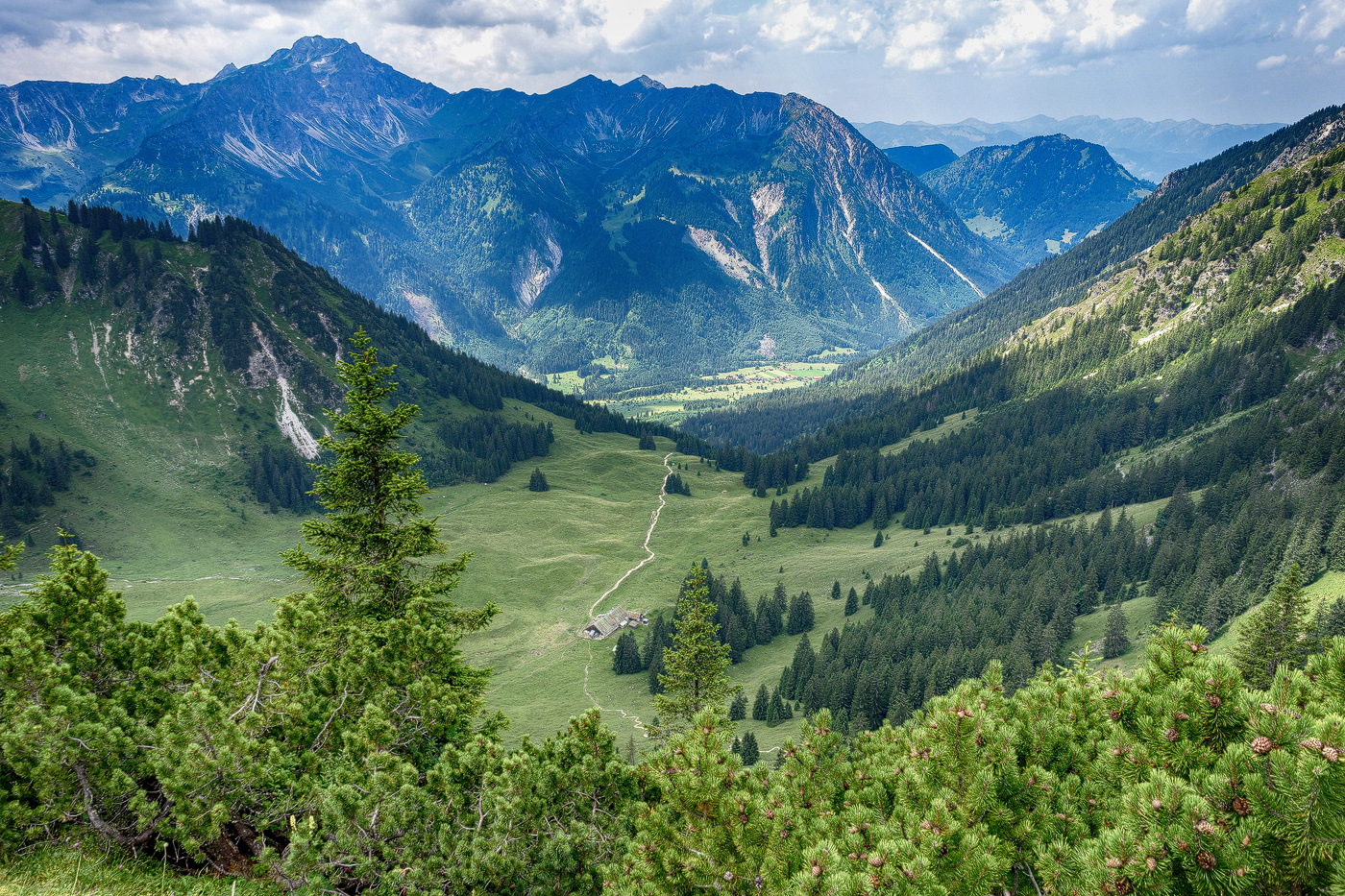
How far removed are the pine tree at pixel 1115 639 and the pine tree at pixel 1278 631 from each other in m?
43.1

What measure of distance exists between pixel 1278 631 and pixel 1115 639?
47.2 metres

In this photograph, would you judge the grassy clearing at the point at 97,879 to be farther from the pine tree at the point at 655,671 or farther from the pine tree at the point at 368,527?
the pine tree at the point at 655,671

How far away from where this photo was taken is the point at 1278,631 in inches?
1896

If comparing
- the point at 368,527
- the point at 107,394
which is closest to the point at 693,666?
the point at 368,527

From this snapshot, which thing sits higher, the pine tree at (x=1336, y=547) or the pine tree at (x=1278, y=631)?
the pine tree at (x=1278, y=631)

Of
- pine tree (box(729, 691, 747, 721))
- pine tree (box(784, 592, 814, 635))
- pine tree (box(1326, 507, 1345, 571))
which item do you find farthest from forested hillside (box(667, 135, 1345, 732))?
pine tree (box(784, 592, 814, 635))

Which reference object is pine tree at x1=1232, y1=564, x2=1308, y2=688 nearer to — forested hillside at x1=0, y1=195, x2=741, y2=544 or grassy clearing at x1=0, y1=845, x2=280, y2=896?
grassy clearing at x1=0, y1=845, x2=280, y2=896

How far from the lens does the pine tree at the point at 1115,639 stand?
89250 mm

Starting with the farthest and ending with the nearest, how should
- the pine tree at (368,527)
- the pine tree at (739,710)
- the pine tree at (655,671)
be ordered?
the pine tree at (655,671) → the pine tree at (739,710) → the pine tree at (368,527)

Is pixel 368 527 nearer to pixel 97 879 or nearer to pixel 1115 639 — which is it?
pixel 97 879

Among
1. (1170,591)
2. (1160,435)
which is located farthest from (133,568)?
(1160,435)

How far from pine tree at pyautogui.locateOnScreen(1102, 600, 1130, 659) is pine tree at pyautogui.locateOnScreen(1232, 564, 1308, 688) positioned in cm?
4306

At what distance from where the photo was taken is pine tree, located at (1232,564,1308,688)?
46.8 m

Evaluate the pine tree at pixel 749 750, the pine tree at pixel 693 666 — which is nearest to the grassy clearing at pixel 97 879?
the pine tree at pixel 693 666
